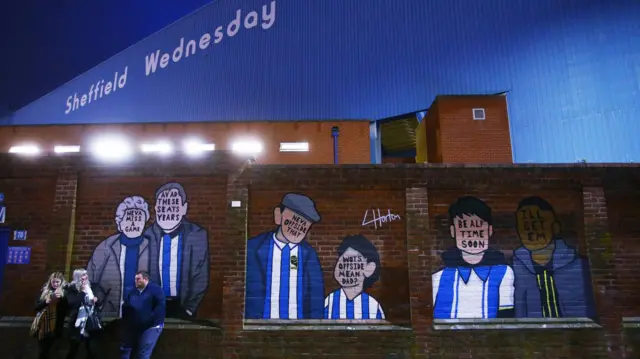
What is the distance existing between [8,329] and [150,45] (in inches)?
644

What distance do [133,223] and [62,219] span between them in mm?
1229

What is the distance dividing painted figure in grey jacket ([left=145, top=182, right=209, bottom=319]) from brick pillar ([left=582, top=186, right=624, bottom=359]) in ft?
21.7

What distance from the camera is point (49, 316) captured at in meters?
6.73

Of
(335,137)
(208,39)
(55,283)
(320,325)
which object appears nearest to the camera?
(55,283)

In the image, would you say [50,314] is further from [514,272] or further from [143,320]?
[514,272]

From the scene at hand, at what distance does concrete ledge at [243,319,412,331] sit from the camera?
23.6ft

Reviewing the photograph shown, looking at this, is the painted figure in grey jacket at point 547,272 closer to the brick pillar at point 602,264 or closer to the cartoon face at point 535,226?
the cartoon face at point 535,226

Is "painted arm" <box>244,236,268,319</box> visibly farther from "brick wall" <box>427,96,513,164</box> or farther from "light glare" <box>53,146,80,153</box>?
"light glare" <box>53,146,80,153</box>

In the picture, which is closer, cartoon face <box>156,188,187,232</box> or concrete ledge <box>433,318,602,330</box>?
concrete ledge <box>433,318,602,330</box>

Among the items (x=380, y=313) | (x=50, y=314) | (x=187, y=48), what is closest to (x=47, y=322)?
(x=50, y=314)

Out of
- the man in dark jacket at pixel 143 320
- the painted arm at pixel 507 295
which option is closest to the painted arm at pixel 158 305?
the man in dark jacket at pixel 143 320

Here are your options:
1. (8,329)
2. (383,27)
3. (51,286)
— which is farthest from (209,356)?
A: (383,27)
